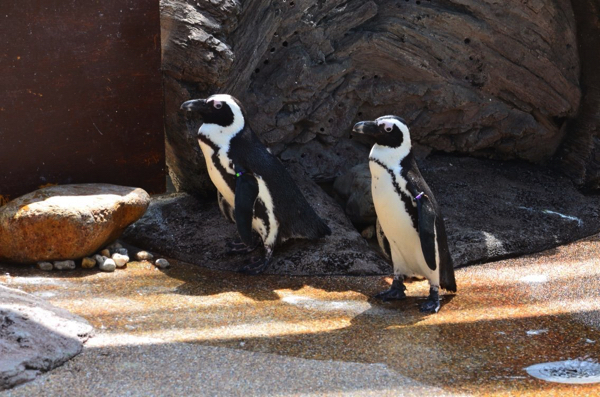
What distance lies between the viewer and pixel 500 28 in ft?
18.4

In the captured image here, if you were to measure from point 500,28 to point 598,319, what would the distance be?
8.75 feet

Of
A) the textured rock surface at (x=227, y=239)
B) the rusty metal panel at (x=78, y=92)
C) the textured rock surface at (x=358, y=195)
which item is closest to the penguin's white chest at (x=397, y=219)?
→ the textured rock surface at (x=227, y=239)

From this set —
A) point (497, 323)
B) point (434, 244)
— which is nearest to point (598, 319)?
point (497, 323)

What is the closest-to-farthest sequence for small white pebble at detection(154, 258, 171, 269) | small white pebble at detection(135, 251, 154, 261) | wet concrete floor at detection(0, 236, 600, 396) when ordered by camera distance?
wet concrete floor at detection(0, 236, 600, 396)
small white pebble at detection(154, 258, 171, 269)
small white pebble at detection(135, 251, 154, 261)

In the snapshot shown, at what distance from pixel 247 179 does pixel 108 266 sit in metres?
0.92

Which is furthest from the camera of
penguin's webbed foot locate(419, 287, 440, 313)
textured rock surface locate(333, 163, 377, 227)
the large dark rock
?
the large dark rock

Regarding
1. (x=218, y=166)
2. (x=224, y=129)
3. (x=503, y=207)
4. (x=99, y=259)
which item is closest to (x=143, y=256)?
(x=99, y=259)

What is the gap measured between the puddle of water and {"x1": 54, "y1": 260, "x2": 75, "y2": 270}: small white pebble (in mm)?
2540

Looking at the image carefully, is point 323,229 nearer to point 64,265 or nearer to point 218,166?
point 218,166

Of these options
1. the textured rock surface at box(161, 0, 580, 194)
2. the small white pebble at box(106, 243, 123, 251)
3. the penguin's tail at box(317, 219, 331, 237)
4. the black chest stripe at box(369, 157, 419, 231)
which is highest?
the textured rock surface at box(161, 0, 580, 194)

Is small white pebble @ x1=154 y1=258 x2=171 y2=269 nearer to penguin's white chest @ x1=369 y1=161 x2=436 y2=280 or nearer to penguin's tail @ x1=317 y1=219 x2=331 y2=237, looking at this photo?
penguin's tail @ x1=317 y1=219 x2=331 y2=237

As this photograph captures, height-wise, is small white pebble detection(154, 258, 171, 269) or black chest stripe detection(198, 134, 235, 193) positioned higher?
black chest stripe detection(198, 134, 235, 193)

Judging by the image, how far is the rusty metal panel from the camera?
452cm

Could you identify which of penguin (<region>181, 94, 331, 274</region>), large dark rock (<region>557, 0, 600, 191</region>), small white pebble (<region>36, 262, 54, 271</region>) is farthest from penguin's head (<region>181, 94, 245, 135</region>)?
large dark rock (<region>557, 0, 600, 191</region>)
